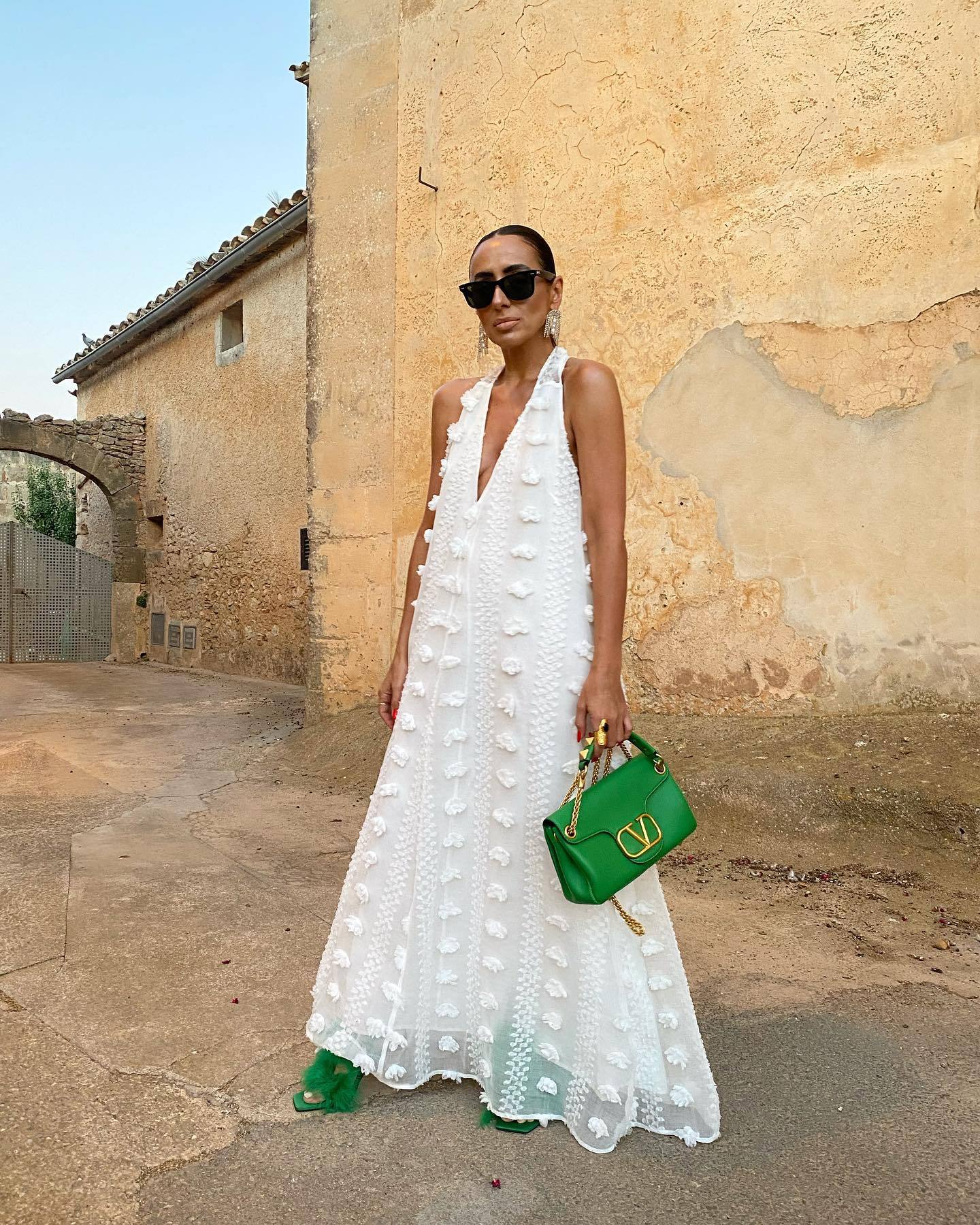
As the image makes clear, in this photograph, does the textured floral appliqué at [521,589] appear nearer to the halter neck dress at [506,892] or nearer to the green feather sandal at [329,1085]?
the halter neck dress at [506,892]

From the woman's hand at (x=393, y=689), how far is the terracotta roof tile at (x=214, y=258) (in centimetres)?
921

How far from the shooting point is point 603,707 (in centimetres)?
176

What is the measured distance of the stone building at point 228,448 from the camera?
444 inches

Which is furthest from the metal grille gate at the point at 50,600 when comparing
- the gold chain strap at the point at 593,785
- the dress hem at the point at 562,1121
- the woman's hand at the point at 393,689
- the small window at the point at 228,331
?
the gold chain strap at the point at 593,785

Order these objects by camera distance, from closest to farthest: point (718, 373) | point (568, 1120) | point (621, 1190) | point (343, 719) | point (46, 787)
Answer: point (621, 1190) < point (568, 1120) < point (718, 373) < point (46, 787) < point (343, 719)

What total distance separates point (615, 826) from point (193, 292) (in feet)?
42.8

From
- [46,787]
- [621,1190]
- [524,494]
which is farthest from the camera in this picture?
[46,787]

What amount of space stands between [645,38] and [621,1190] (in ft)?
16.3

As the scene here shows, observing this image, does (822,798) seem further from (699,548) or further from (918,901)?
(699,548)

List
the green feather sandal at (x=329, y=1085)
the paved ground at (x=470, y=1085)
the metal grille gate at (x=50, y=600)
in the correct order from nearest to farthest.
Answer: the paved ground at (x=470, y=1085) → the green feather sandal at (x=329, y=1085) → the metal grille gate at (x=50, y=600)

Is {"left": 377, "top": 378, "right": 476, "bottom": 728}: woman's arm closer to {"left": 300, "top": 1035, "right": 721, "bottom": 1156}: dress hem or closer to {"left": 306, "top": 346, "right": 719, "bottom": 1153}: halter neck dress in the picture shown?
{"left": 306, "top": 346, "right": 719, "bottom": 1153}: halter neck dress

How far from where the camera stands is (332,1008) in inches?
75.1

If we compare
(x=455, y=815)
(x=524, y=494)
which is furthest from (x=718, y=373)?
(x=455, y=815)

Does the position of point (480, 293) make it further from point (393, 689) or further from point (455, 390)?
point (393, 689)
